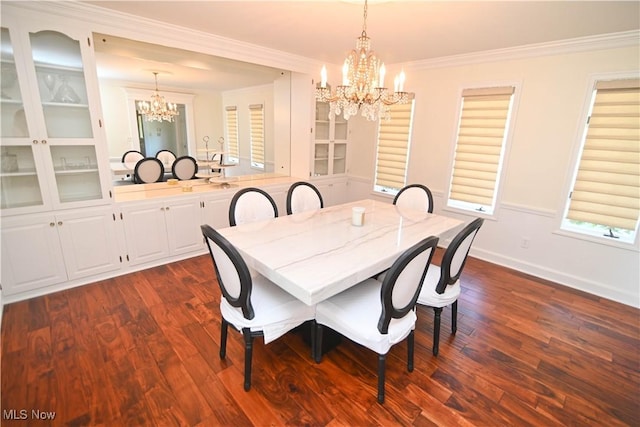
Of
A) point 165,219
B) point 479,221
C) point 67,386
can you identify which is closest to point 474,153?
point 479,221

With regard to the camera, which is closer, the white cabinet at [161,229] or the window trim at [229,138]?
the white cabinet at [161,229]

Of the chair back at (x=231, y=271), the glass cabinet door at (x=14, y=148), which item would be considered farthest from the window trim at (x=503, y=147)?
the glass cabinet door at (x=14, y=148)

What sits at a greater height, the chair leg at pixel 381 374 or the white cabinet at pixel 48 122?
the white cabinet at pixel 48 122

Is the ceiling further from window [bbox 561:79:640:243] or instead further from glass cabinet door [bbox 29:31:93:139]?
window [bbox 561:79:640:243]

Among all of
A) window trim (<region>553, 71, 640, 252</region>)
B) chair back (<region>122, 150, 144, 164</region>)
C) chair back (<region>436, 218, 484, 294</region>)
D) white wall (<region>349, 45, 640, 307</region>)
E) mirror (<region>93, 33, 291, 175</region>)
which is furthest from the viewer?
chair back (<region>122, 150, 144, 164</region>)

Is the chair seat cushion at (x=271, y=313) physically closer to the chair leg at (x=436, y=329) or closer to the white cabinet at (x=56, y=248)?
the chair leg at (x=436, y=329)

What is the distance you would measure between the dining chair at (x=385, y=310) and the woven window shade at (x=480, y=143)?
252 cm

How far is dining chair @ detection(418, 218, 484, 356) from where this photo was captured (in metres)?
1.88

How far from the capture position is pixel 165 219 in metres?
3.24

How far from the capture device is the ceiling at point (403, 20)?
2.19 meters

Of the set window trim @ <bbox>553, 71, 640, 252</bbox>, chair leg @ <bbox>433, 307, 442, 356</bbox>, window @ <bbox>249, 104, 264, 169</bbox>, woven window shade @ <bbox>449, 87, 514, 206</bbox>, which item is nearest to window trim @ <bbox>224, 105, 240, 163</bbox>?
window @ <bbox>249, 104, 264, 169</bbox>

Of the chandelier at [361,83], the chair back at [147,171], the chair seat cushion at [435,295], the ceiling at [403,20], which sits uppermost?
the ceiling at [403,20]

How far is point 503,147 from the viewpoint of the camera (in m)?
3.44

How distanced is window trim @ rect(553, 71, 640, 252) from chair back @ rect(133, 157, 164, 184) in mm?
5029
